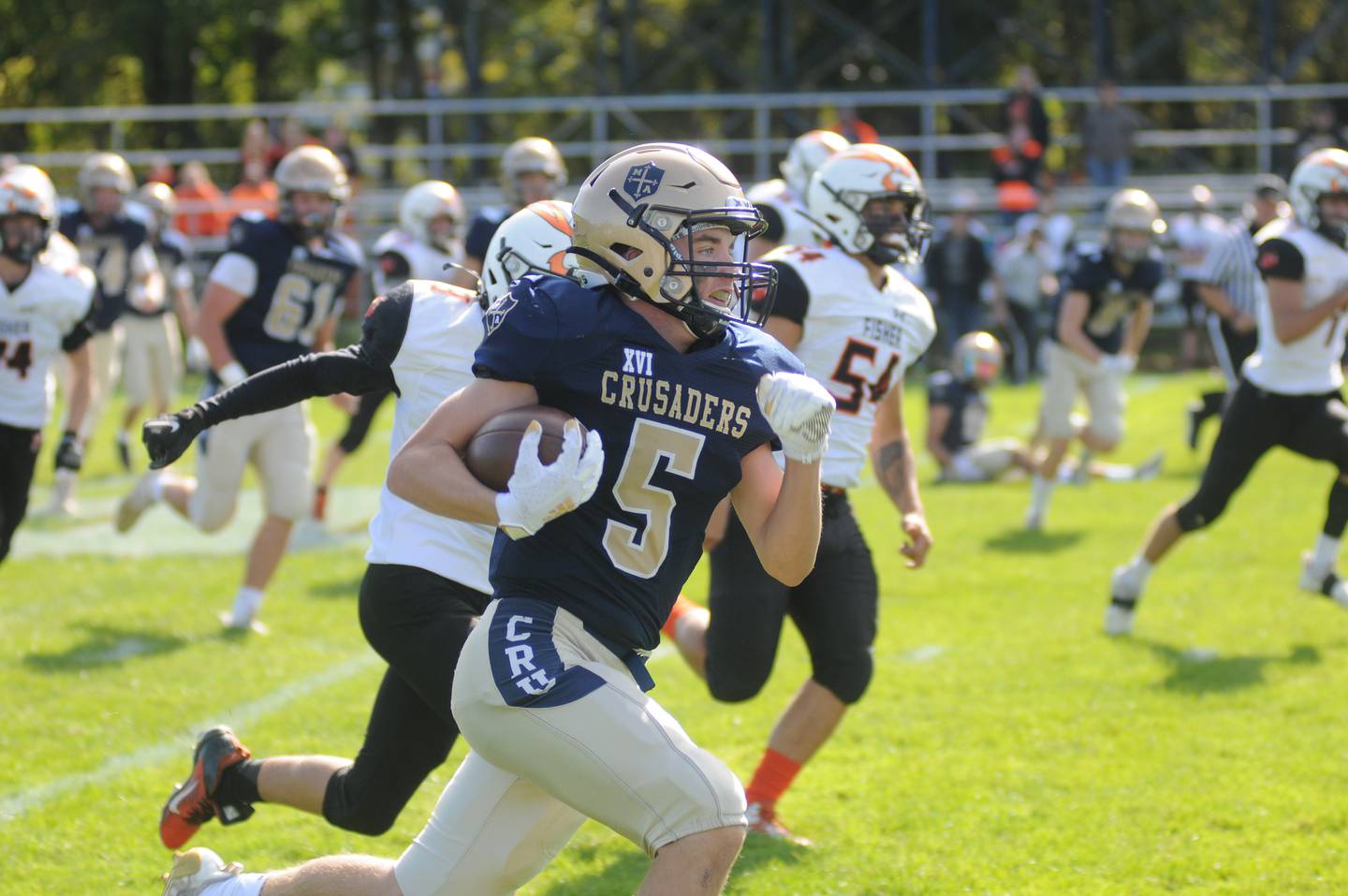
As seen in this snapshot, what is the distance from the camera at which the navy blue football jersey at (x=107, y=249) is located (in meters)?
10.5

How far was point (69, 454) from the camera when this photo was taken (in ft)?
22.3

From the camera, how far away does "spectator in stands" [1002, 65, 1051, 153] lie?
648 inches

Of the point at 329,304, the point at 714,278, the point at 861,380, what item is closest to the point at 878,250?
the point at 861,380

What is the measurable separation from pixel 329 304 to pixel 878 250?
10.5 feet

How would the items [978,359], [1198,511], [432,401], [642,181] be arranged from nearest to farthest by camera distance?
[642,181] → [432,401] → [1198,511] → [978,359]

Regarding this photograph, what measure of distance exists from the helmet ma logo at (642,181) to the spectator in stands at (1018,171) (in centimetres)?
1415

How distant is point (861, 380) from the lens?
4.79m

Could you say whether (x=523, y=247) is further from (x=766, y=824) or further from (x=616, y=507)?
(x=766, y=824)

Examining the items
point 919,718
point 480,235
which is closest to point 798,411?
point 919,718

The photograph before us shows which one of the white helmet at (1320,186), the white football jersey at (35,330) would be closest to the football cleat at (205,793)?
the white football jersey at (35,330)

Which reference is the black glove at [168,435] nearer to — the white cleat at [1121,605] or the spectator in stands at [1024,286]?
the white cleat at [1121,605]

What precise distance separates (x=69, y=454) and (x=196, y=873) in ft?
12.3

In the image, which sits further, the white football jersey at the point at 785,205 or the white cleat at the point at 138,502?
the white cleat at the point at 138,502

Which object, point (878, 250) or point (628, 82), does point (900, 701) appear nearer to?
point (878, 250)
